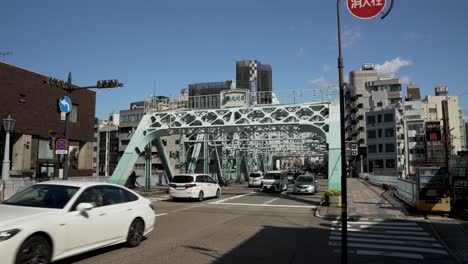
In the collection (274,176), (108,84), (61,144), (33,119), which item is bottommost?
(274,176)

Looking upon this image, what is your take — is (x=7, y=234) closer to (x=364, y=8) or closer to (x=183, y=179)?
(x=364, y=8)

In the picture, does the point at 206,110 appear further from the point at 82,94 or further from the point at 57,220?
the point at 57,220

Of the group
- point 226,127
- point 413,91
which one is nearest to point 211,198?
point 226,127

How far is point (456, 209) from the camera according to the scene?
53.6ft

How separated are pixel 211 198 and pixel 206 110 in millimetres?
7313

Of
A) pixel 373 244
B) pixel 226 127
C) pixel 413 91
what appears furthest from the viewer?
pixel 413 91

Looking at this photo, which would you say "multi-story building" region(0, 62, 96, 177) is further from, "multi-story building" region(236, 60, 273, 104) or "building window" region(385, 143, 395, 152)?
"multi-story building" region(236, 60, 273, 104)

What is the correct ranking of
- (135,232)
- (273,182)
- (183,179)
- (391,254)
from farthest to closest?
(273,182) → (183,179) → (135,232) → (391,254)

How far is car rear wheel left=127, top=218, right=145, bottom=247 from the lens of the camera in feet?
28.5

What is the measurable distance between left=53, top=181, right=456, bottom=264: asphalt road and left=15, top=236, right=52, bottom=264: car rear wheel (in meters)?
1.05

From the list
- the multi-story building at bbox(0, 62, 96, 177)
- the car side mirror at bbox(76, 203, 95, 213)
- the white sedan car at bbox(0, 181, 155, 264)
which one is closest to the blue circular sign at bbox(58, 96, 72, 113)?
the multi-story building at bbox(0, 62, 96, 177)

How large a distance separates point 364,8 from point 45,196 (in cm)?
770

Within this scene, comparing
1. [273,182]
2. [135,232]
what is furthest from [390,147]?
[135,232]

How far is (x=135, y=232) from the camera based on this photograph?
29.0 ft
